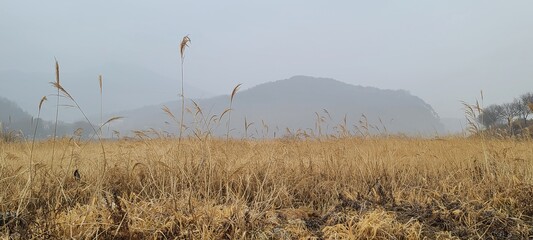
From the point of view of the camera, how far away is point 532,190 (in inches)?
136

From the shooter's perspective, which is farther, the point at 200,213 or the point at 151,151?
the point at 151,151

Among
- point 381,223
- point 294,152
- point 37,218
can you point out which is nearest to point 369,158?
point 294,152

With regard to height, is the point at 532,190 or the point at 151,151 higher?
the point at 151,151

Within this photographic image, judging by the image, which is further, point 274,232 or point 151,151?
point 151,151

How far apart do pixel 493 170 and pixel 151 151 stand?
499 centimetres

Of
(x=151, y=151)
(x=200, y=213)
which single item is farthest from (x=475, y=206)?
(x=151, y=151)

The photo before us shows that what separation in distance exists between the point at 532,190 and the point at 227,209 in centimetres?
321

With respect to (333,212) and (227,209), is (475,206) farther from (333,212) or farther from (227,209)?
(227,209)

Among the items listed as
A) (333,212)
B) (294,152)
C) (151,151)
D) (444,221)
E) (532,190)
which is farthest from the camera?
(294,152)

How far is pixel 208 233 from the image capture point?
2422mm

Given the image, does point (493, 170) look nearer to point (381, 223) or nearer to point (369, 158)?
point (369, 158)

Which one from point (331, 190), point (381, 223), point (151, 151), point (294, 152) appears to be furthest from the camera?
point (294, 152)

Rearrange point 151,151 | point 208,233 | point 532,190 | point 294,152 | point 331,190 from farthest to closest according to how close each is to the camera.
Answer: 1. point 294,152
2. point 151,151
3. point 331,190
4. point 532,190
5. point 208,233

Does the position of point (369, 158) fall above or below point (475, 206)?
above
